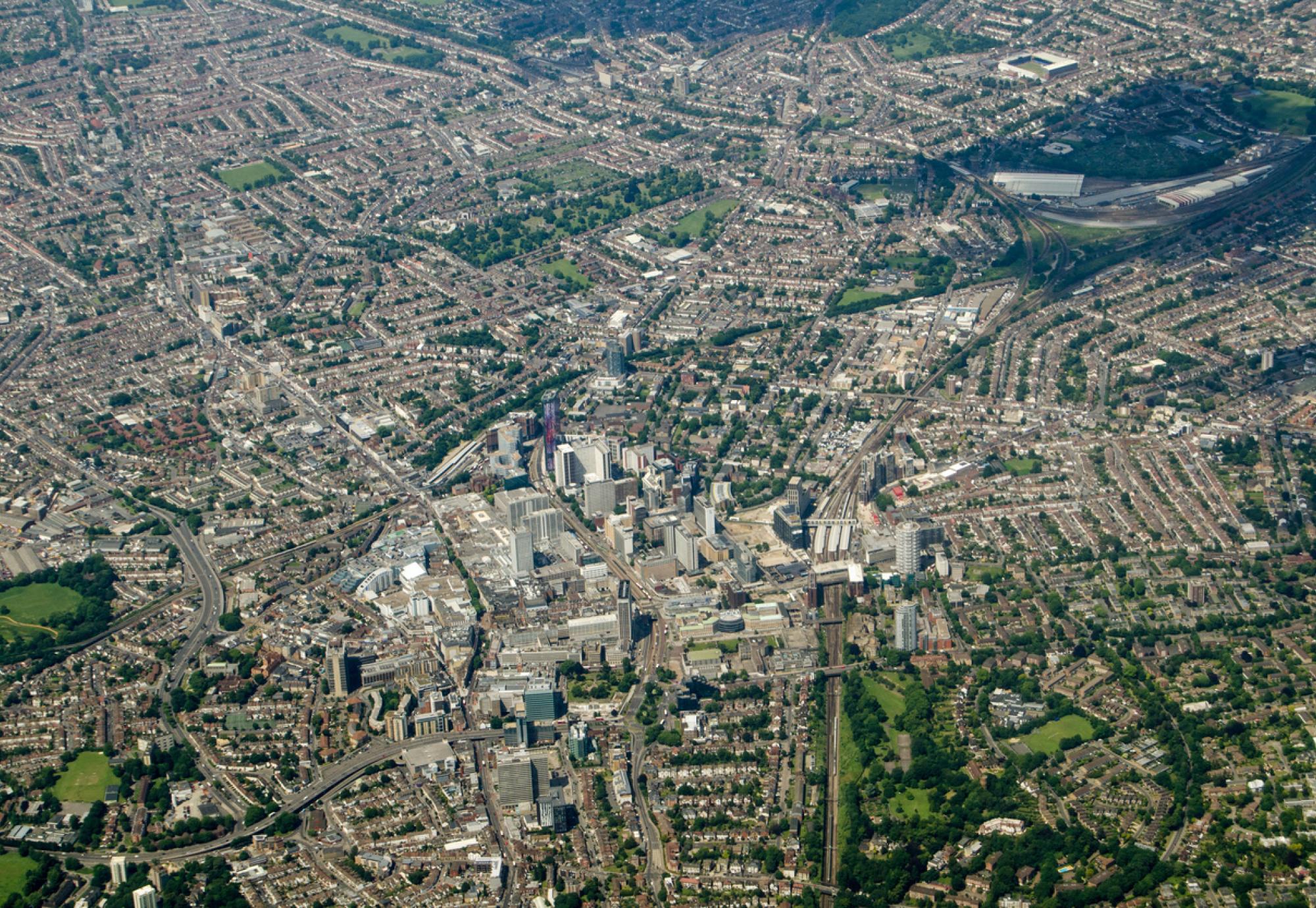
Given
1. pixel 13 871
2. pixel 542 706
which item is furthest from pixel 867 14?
pixel 13 871

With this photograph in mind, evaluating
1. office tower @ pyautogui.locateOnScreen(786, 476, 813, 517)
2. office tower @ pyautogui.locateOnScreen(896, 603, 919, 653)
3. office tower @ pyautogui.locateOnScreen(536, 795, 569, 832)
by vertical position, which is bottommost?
office tower @ pyautogui.locateOnScreen(536, 795, 569, 832)

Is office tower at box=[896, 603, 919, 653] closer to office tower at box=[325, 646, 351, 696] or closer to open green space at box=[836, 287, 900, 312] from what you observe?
office tower at box=[325, 646, 351, 696]

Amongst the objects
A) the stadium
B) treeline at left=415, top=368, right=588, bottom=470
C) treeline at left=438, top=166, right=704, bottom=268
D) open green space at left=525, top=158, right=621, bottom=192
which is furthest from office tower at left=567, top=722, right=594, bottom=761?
the stadium

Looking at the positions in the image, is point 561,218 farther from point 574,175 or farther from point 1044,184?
point 1044,184

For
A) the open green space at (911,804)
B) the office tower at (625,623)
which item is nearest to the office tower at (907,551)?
the office tower at (625,623)

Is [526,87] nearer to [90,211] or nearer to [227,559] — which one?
[90,211]

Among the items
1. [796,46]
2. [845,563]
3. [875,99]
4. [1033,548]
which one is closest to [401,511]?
[845,563]

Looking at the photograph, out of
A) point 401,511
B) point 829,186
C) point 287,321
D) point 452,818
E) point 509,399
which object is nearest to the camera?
point 452,818
